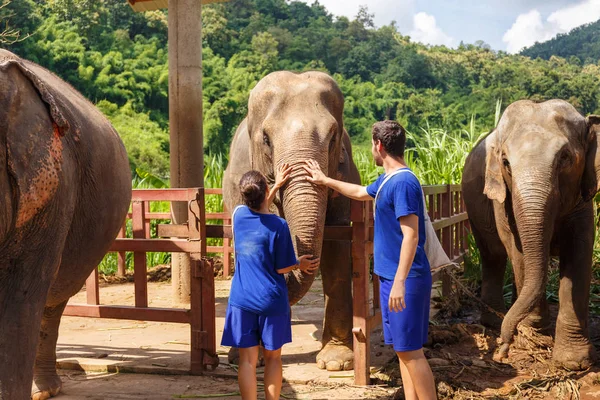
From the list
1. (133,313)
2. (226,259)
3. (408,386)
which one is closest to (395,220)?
(408,386)

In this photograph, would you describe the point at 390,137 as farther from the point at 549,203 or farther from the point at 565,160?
the point at 565,160

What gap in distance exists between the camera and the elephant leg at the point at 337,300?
5074mm

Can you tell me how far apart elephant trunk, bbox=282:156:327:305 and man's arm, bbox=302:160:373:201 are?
61 millimetres

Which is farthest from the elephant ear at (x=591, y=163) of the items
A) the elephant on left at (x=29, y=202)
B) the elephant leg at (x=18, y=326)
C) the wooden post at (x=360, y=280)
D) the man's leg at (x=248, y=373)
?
the elephant leg at (x=18, y=326)

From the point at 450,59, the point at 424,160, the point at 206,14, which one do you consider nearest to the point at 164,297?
the point at 424,160

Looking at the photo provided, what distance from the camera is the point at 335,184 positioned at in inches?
162

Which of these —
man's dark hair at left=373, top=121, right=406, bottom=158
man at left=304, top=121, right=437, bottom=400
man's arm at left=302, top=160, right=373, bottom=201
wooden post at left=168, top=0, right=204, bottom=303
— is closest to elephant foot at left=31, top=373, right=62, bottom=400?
man's arm at left=302, top=160, right=373, bottom=201

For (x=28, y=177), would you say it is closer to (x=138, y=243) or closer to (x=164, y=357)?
(x=138, y=243)

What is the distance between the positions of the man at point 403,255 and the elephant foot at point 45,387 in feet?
6.81

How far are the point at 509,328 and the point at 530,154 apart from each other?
128 cm

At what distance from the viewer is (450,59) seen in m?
70.9

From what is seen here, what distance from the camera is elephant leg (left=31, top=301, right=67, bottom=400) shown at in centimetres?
438

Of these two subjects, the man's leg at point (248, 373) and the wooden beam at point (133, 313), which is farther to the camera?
the wooden beam at point (133, 313)

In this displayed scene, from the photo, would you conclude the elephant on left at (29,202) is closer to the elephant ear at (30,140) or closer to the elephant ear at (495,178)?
the elephant ear at (30,140)
